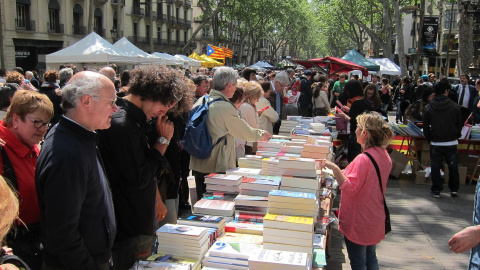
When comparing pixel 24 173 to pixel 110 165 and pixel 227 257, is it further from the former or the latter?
pixel 227 257

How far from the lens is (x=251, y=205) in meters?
3.10

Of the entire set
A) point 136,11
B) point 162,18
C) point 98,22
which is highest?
point 162,18

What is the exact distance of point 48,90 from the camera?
6574 millimetres

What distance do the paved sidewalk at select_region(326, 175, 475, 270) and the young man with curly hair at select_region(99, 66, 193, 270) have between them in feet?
8.57

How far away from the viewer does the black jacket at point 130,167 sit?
2.35m

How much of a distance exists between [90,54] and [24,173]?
9786mm

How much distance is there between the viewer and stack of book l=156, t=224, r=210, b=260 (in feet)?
7.68

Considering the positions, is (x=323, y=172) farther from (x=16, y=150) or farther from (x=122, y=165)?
(x=16, y=150)

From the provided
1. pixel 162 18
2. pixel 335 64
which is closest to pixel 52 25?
pixel 162 18

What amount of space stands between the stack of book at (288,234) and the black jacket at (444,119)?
4.60 metres

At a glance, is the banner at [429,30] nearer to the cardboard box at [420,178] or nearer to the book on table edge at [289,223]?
the cardboard box at [420,178]

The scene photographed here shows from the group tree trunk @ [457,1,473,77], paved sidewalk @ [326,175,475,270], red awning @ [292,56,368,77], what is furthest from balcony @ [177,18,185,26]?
paved sidewalk @ [326,175,475,270]

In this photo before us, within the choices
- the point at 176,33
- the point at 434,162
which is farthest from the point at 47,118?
the point at 176,33

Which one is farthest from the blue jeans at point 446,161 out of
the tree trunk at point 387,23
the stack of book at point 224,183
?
the tree trunk at point 387,23
